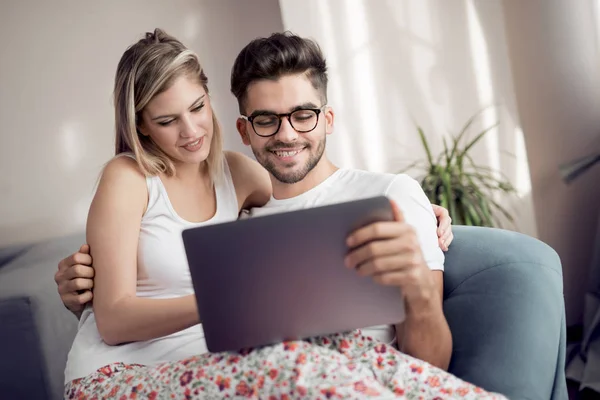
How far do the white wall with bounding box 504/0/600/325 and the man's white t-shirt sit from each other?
141 cm

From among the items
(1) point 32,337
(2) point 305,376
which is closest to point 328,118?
(2) point 305,376

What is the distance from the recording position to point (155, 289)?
5.20 ft

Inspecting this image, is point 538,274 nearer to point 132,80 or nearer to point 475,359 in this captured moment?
point 475,359

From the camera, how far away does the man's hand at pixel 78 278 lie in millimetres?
1535

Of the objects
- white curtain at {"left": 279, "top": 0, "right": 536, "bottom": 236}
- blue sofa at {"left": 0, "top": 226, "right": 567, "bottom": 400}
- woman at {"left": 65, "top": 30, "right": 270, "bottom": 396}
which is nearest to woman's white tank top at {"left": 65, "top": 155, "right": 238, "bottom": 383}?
woman at {"left": 65, "top": 30, "right": 270, "bottom": 396}

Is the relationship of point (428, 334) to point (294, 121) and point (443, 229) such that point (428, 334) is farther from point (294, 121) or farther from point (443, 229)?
point (294, 121)

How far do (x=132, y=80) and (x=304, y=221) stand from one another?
2.36 feet

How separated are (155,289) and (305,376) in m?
0.60

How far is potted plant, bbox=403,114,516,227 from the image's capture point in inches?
107

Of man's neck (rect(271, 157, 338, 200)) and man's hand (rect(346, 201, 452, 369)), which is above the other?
man's neck (rect(271, 157, 338, 200))

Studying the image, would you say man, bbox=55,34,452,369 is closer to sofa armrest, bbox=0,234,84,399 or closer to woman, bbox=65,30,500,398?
woman, bbox=65,30,500,398

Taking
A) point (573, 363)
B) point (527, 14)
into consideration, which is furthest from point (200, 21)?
point (573, 363)

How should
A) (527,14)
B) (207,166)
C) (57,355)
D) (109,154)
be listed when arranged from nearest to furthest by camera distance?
(207,166)
(57,355)
(527,14)
(109,154)

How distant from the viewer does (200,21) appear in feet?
10.3
